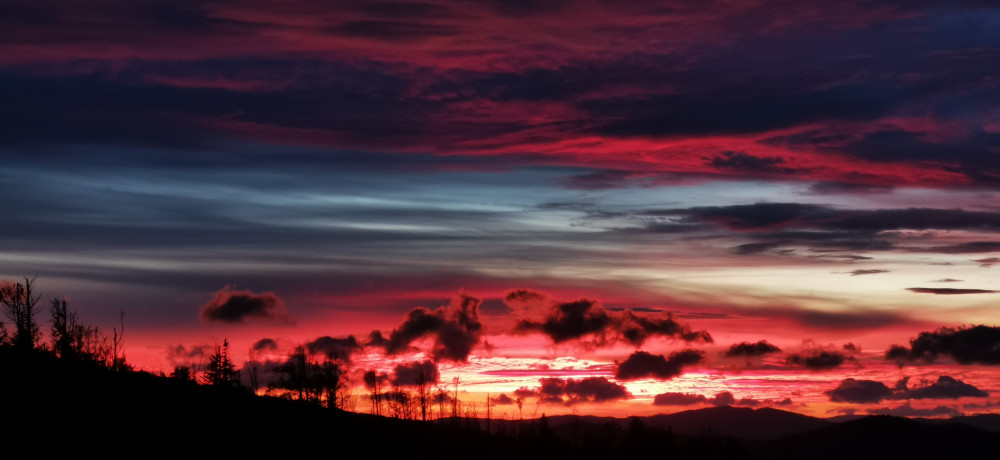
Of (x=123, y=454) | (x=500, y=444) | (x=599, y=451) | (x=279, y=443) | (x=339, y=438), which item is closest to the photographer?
(x=123, y=454)

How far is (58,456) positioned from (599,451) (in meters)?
151

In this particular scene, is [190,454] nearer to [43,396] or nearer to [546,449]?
[43,396]

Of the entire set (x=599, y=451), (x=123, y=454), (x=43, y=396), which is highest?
(x=43, y=396)

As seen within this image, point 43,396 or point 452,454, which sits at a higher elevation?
point 43,396

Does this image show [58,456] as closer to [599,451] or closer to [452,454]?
[452,454]

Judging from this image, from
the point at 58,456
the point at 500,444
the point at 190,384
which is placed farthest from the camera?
the point at 500,444

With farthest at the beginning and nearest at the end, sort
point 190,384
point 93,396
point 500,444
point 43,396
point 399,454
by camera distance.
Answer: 1. point 500,444
2. point 399,454
3. point 190,384
4. point 93,396
5. point 43,396

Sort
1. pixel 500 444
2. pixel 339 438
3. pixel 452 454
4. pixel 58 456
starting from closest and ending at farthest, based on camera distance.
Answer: pixel 58 456 < pixel 339 438 < pixel 452 454 < pixel 500 444

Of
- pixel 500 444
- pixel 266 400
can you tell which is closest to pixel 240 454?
pixel 266 400

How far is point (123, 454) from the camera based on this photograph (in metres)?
69.2

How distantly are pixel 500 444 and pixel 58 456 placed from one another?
129943 millimetres

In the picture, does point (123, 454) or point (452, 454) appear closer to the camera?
point (123, 454)

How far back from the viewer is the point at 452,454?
151m

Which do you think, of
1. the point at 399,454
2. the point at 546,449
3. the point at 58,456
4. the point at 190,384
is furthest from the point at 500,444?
the point at 58,456
